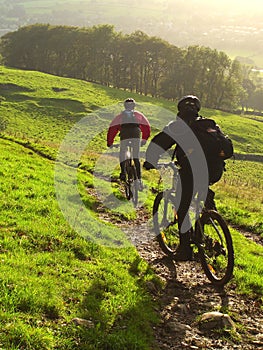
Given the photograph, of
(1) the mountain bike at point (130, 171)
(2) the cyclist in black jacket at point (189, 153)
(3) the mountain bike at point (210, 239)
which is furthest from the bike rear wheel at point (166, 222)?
(1) the mountain bike at point (130, 171)

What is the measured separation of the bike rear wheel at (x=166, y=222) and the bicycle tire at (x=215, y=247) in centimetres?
111

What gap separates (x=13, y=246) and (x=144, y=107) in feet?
237

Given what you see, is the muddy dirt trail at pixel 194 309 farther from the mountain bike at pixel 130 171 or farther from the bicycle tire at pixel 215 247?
the mountain bike at pixel 130 171

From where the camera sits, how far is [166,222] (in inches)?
356

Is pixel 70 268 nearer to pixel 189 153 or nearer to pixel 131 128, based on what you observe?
pixel 189 153

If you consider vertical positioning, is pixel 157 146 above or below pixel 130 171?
above

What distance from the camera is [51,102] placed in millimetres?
77125

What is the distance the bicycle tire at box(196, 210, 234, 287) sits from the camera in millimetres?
6730

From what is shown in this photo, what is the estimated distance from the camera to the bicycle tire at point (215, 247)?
6730 mm

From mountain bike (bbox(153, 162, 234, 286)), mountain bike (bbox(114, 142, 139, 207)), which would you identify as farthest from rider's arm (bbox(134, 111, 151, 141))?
mountain bike (bbox(153, 162, 234, 286))

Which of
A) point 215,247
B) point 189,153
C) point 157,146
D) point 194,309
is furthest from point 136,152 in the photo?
point 194,309

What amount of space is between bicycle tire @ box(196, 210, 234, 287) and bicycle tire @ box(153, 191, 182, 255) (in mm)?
1107

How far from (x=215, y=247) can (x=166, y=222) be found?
81.3 inches

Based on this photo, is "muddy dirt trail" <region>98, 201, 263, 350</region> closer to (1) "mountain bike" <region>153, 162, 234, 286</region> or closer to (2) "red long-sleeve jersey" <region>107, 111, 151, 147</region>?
(1) "mountain bike" <region>153, 162, 234, 286</region>
